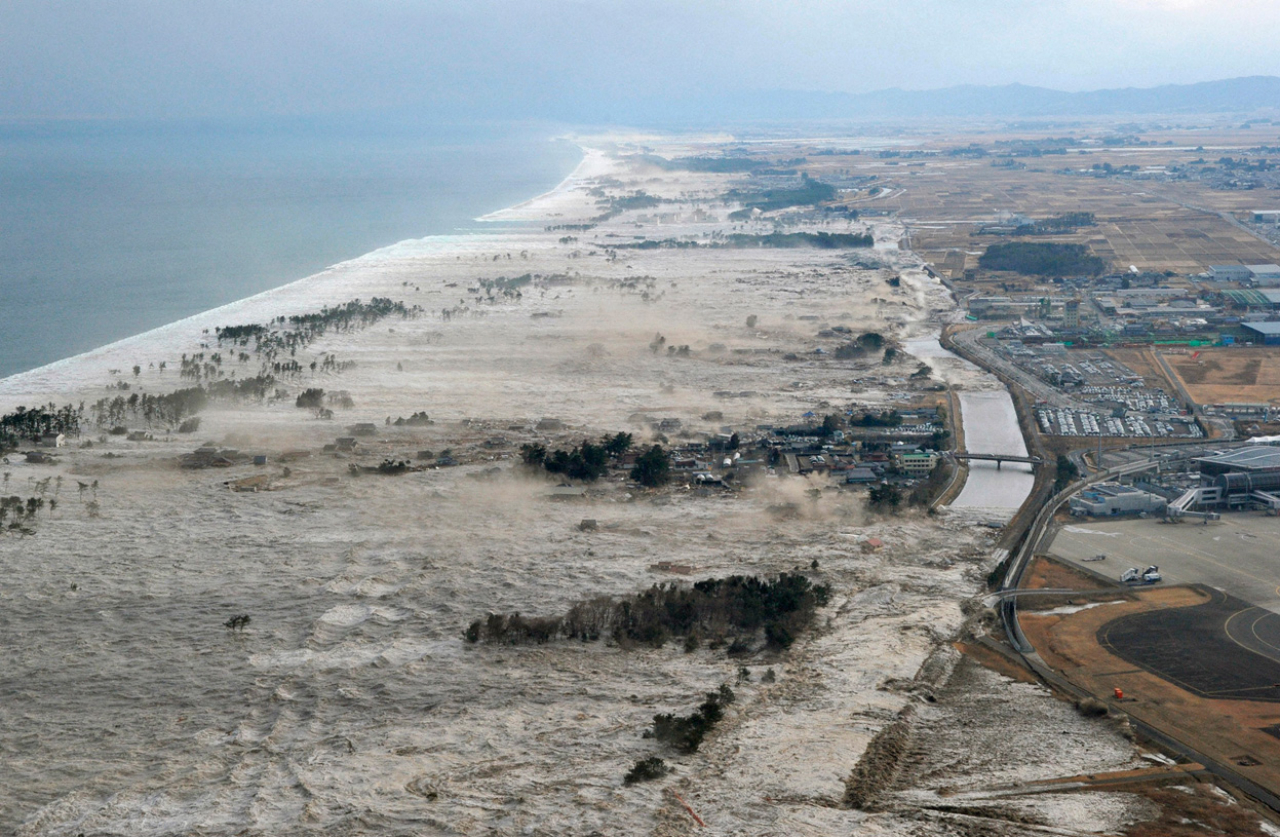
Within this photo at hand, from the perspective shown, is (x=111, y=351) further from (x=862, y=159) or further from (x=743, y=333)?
(x=862, y=159)

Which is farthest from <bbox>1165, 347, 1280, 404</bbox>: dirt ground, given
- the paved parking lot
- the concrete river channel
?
the paved parking lot

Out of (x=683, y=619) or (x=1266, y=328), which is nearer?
(x=683, y=619)

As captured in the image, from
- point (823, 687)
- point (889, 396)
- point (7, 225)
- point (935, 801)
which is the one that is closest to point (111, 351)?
point (889, 396)

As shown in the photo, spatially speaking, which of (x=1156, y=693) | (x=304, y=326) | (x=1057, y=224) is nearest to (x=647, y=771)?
(x=1156, y=693)

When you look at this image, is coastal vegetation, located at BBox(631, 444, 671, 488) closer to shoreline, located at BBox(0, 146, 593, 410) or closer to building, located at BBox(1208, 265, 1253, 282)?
shoreline, located at BBox(0, 146, 593, 410)

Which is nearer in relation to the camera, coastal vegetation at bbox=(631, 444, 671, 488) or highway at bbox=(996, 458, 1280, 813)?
highway at bbox=(996, 458, 1280, 813)

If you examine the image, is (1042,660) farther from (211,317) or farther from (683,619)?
(211,317)
